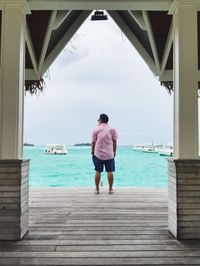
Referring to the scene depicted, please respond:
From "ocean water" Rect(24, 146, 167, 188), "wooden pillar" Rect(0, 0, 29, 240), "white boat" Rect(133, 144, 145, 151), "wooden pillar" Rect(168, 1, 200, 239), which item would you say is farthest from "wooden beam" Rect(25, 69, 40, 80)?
"white boat" Rect(133, 144, 145, 151)

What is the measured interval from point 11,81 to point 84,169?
18.9 m

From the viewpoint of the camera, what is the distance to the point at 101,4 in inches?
127

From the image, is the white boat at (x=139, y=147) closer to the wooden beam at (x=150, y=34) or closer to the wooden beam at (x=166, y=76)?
the wooden beam at (x=166, y=76)

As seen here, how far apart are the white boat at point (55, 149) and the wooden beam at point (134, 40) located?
20267 mm

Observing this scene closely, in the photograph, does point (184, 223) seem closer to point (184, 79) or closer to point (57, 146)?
point (184, 79)

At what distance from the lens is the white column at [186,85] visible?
3.04 m

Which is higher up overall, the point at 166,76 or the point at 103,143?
the point at 166,76

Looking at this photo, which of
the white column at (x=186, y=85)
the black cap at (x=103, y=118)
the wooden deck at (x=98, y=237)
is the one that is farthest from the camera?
the black cap at (x=103, y=118)

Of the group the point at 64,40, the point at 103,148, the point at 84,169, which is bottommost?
the point at 84,169

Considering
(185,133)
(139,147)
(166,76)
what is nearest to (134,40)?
(166,76)

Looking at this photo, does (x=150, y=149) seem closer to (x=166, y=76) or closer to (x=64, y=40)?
(x=166, y=76)

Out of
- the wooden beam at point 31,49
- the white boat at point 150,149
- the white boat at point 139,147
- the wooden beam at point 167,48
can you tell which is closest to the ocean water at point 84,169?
the white boat at point 150,149

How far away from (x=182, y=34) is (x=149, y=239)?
177 cm

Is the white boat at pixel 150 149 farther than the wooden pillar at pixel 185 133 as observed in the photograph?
Yes
